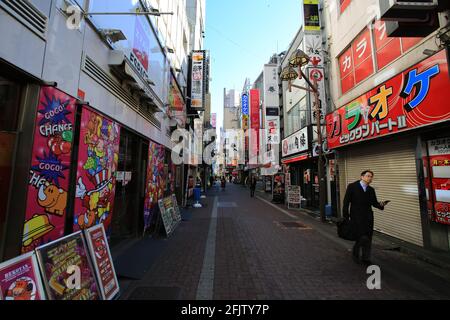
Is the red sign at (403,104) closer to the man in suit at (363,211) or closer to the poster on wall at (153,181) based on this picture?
the man in suit at (363,211)

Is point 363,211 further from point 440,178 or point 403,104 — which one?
point 403,104

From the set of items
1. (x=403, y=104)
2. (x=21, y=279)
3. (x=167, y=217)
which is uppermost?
(x=403, y=104)

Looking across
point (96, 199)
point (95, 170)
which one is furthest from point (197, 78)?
point (96, 199)

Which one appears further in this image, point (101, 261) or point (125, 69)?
point (125, 69)

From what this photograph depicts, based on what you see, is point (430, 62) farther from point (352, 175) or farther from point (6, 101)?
point (6, 101)

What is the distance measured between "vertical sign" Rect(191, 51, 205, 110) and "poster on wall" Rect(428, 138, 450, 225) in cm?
1284

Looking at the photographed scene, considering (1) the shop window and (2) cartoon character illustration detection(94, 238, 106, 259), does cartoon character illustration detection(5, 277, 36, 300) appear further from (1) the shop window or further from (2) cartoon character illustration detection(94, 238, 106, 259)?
(1) the shop window

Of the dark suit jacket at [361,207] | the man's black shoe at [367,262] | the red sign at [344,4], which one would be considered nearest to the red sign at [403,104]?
the dark suit jacket at [361,207]

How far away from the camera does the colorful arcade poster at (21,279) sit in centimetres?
194

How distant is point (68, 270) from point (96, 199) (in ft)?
7.33

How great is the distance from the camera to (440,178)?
17.7ft

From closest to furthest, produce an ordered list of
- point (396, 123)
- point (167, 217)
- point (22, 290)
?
point (22, 290)
point (396, 123)
point (167, 217)

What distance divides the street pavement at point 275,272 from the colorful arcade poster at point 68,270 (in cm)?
83

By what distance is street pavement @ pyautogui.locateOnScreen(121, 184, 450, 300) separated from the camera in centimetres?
360
